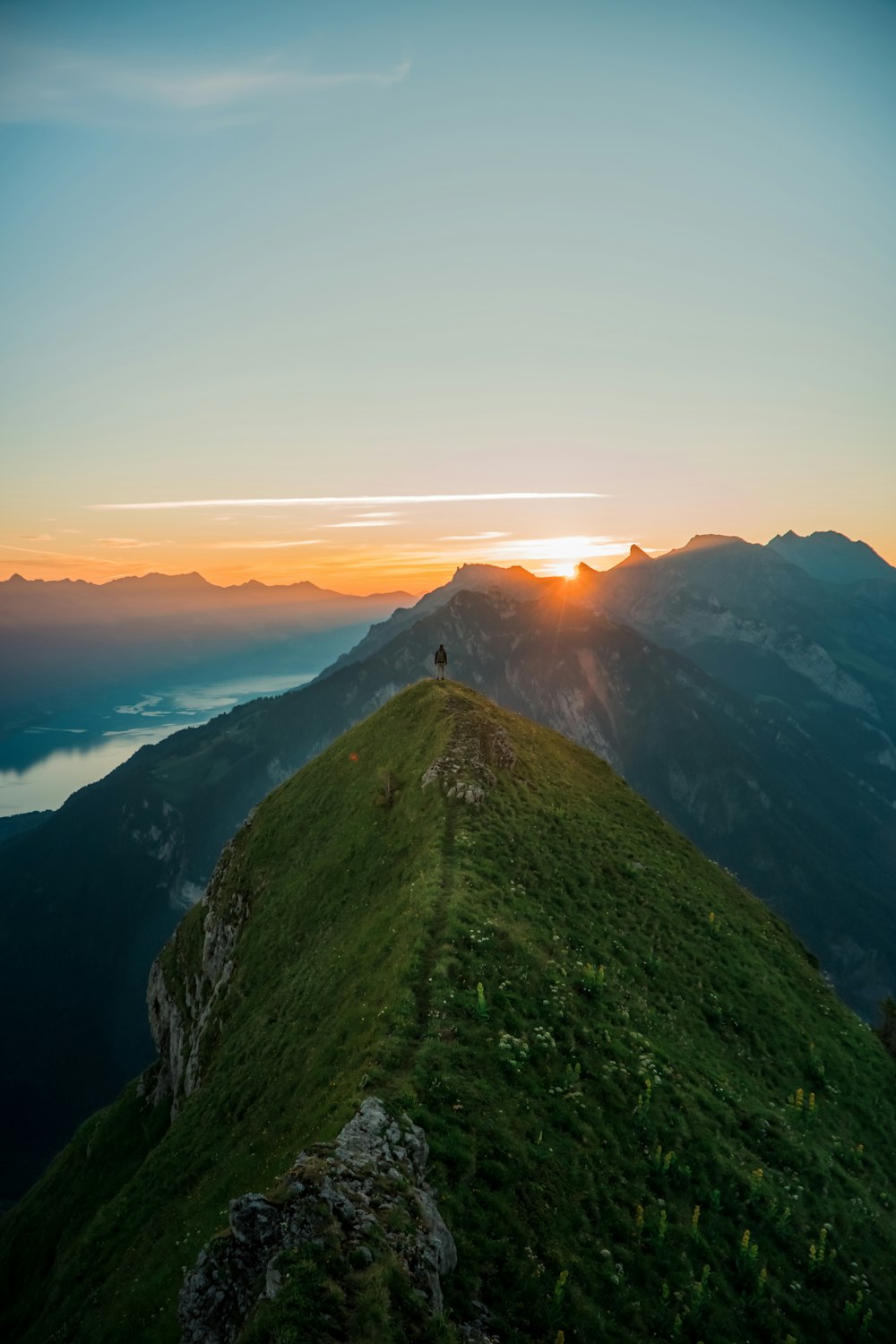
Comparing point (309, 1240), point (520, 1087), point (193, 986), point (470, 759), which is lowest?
point (193, 986)

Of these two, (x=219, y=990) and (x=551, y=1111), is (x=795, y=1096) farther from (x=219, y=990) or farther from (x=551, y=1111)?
(x=219, y=990)

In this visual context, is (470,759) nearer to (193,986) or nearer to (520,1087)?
(520,1087)

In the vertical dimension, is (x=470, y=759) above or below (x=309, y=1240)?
above

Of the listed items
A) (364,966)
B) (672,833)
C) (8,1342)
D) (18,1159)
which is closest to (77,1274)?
(8,1342)

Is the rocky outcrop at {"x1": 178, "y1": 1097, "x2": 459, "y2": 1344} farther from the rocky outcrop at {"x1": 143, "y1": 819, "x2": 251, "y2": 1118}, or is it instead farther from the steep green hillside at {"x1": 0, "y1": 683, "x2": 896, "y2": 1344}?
the rocky outcrop at {"x1": 143, "y1": 819, "x2": 251, "y2": 1118}

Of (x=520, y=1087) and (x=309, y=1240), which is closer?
(x=309, y=1240)

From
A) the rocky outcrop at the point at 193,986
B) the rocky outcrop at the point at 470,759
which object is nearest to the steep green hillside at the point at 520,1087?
the rocky outcrop at the point at 470,759

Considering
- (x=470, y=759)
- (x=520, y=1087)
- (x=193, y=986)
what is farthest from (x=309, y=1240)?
(x=193, y=986)
